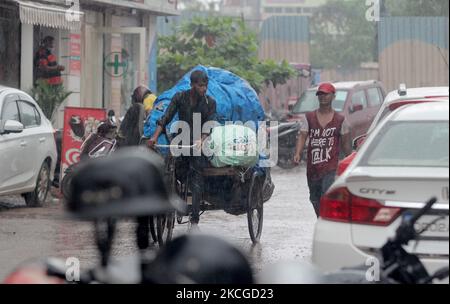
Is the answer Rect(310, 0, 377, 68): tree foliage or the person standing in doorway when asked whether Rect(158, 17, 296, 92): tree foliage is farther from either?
Rect(310, 0, 377, 68): tree foliage

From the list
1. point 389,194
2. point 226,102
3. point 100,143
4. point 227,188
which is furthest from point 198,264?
point 100,143

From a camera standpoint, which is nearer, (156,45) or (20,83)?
(20,83)

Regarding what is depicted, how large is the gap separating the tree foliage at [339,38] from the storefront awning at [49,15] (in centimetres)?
3543

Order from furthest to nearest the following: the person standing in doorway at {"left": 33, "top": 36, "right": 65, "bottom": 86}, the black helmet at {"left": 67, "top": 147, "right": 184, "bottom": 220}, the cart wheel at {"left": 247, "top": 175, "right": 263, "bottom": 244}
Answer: the person standing in doorway at {"left": 33, "top": 36, "right": 65, "bottom": 86}
the cart wheel at {"left": 247, "top": 175, "right": 263, "bottom": 244}
the black helmet at {"left": 67, "top": 147, "right": 184, "bottom": 220}

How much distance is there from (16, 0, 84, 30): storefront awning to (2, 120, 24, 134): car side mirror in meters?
5.13

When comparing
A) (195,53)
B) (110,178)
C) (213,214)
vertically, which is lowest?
(213,214)

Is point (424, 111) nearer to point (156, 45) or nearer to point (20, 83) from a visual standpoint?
point (20, 83)

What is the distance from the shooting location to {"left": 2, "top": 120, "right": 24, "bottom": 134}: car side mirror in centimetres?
1359

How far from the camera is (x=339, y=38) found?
6047 cm

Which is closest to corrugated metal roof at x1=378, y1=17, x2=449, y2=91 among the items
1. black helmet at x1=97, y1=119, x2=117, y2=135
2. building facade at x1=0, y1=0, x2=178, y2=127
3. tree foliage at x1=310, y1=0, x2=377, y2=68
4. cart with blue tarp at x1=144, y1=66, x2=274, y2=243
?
building facade at x1=0, y1=0, x2=178, y2=127

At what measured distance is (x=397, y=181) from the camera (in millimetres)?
6270

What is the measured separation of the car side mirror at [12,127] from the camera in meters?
13.6
